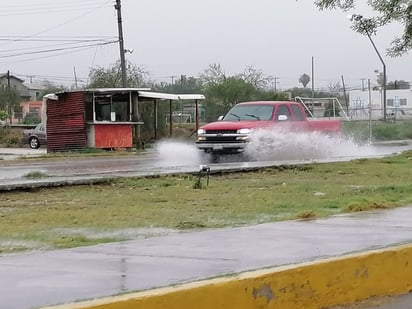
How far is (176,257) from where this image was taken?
25.0 feet

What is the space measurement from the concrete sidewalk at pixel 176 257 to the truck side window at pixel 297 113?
15741 mm

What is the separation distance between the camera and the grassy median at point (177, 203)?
9.62 m

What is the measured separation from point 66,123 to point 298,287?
30773 mm

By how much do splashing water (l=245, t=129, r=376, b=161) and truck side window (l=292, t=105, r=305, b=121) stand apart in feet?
1.84

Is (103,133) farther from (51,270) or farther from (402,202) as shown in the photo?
(51,270)

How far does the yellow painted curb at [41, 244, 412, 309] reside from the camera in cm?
577

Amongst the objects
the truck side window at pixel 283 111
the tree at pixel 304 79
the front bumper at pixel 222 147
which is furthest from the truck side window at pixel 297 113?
the tree at pixel 304 79

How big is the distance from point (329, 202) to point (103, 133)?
2416cm

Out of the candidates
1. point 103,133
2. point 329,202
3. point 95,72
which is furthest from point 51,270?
point 95,72

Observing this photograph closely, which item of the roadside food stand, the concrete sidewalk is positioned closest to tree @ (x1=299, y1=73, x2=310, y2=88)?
Answer: the roadside food stand

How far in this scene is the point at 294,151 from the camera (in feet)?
82.6

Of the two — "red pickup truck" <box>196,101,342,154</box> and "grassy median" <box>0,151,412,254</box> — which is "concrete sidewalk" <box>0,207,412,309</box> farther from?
"red pickup truck" <box>196,101,342,154</box>

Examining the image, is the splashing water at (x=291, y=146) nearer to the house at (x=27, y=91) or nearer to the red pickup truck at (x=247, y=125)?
the red pickup truck at (x=247, y=125)

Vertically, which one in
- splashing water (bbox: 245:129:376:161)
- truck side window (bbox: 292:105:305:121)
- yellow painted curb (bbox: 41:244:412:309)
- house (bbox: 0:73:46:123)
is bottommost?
yellow painted curb (bbox: 41:244:412:309)
